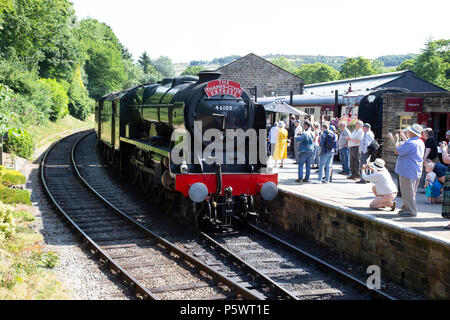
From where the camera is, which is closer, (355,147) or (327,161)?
(327,161)

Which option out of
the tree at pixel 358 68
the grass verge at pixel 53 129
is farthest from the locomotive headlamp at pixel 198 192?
the tree at pixel 358 68

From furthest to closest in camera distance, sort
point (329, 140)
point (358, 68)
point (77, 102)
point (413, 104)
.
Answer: point (358, 68)
point (77, 102)
point (413, 104)
point (329, 140)

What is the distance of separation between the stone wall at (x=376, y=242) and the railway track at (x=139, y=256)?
97.6 inches

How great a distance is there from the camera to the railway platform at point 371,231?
645 cm

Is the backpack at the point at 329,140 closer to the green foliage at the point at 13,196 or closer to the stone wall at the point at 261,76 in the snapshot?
the green foliage at the point at 13,196

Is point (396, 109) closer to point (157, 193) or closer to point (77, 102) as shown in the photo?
point (157, 193)

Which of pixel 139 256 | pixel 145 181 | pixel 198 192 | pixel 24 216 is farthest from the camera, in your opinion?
pixel 145 181

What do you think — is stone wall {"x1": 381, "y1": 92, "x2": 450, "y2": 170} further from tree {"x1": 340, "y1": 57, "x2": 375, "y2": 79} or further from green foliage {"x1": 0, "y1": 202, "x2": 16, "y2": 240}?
tree {"x1": 340, "y1": 57, "x2": 375, "y2": 79}

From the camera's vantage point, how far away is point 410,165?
314 inches

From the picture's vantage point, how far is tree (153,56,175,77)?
591 feet

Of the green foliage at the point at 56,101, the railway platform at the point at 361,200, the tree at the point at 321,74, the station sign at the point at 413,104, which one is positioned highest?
the tree at the point at 321,74

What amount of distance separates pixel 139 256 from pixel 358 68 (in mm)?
88820

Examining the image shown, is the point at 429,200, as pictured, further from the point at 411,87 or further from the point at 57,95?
the point at 57,95

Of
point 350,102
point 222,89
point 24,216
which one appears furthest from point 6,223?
point 350,102
